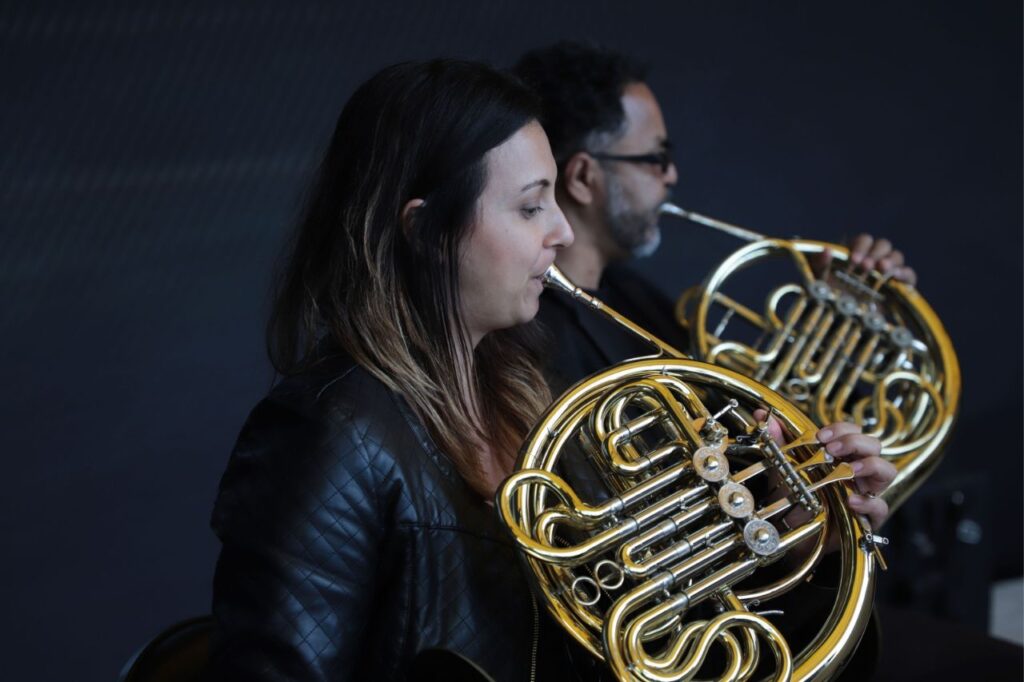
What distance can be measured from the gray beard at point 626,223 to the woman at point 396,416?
733 mm

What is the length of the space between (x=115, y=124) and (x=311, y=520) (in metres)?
1.07

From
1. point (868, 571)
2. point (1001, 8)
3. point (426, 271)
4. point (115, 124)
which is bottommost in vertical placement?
point (868, 571)

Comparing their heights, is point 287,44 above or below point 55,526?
above

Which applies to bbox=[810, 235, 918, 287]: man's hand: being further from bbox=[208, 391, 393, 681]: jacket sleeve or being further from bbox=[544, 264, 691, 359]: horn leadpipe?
bbox=[208, 391, 393, 681]: jacket sleeve

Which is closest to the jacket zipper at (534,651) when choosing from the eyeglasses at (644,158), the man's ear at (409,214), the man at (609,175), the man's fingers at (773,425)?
the man's fingers at (773,425)

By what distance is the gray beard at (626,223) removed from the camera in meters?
1.95

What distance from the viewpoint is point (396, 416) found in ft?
3.80

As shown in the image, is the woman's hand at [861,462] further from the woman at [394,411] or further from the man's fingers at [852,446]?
the woman at [394,411]

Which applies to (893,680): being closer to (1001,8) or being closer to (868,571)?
(868,571)

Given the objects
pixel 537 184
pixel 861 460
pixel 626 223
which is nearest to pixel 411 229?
pixel 537 184

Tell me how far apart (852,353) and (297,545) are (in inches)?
46.0

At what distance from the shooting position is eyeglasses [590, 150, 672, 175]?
196cm

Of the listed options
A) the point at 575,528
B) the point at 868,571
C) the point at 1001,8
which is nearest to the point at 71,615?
the point at 575,528

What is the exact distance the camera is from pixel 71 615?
78.4 inches
